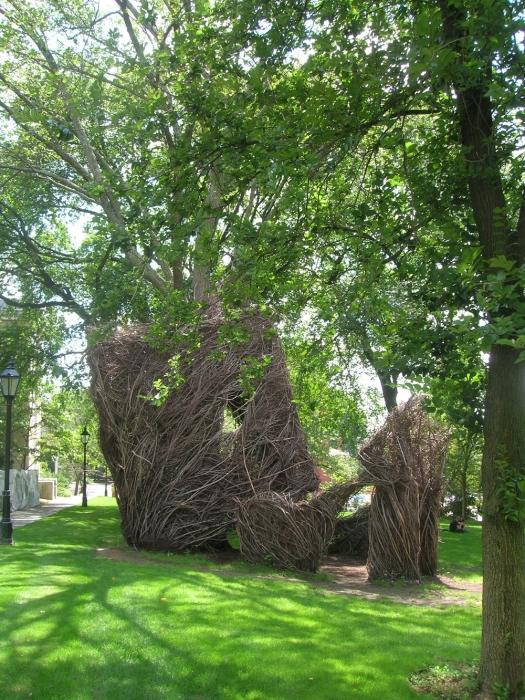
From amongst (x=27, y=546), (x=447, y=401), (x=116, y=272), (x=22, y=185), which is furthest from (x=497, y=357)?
(x=22, y=185)

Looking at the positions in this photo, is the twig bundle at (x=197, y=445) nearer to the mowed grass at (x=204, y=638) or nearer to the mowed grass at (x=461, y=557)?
the mowed grass at (x=204, y=638)

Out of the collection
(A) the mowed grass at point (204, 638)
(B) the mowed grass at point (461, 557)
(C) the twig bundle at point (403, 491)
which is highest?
(C) the twig bundle at point (403, 491)

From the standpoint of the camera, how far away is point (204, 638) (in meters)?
6.55

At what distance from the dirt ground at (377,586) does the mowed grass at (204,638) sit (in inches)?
A: 21.6

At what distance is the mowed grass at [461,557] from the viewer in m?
12.5

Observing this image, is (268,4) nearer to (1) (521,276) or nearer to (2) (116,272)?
(1) (521,276)

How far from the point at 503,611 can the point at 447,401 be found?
169 cm

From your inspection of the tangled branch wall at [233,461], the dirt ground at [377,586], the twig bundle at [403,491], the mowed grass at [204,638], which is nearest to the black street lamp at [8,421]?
the tangled branch wall at [233,461]

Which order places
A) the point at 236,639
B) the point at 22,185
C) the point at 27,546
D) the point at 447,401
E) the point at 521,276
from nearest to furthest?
the point at 521,276 < the point at 447,401 < the point at 236,639 < the point at 27,546 < the point at 22,185

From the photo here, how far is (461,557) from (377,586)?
489 centimetres

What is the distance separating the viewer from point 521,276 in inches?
143

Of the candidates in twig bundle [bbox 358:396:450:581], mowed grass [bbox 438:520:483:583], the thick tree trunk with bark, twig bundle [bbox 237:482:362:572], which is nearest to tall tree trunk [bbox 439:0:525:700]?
the thick tree trunk with bark

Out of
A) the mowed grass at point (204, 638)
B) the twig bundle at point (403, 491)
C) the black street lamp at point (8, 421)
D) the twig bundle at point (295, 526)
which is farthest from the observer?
the black street lamp at point (8, 421)

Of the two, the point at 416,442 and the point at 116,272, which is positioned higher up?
the point at 116,272
